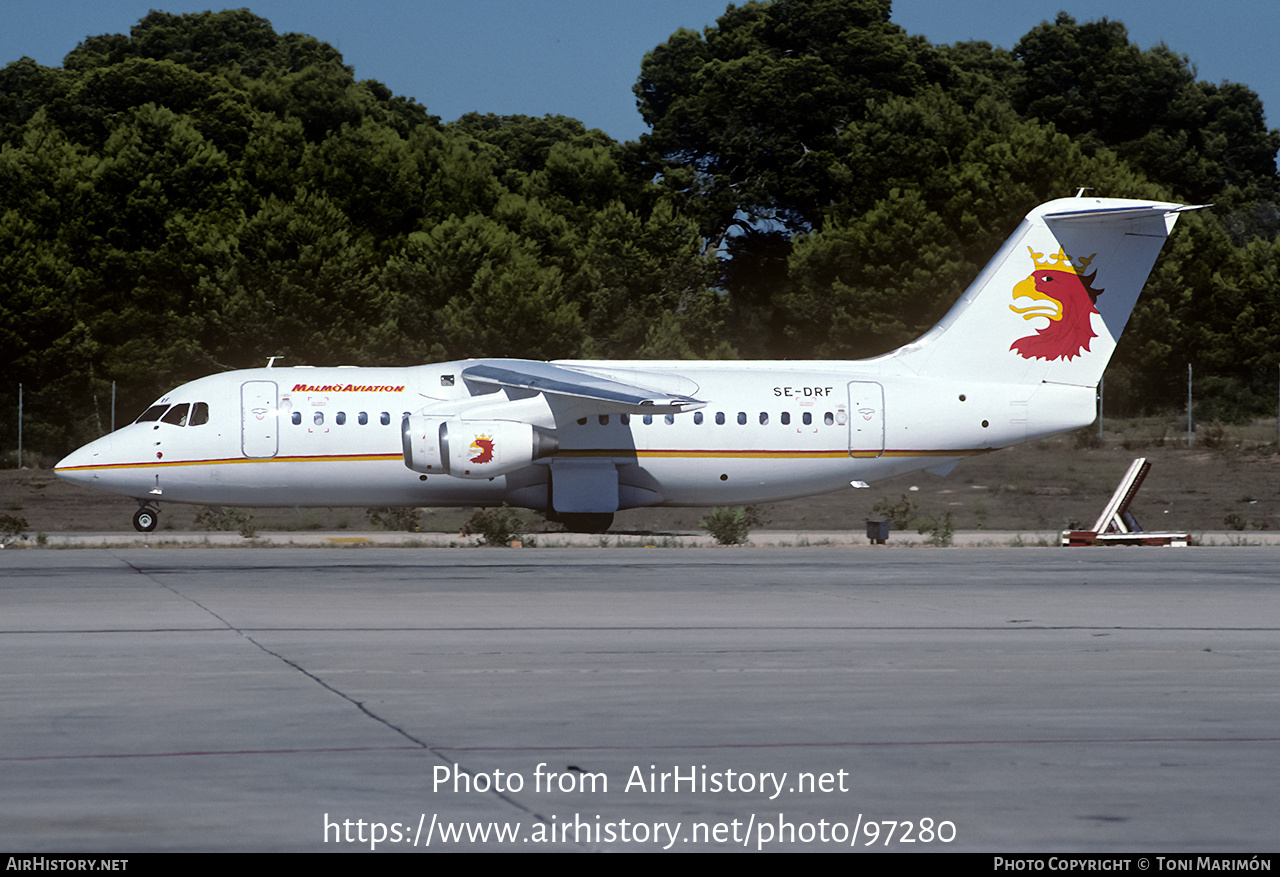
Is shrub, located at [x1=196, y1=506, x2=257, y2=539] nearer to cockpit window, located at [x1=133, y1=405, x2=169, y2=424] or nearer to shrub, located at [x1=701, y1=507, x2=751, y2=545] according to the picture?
cockpit window, located at [x1=133, y1=405, x2=169, y2=424]

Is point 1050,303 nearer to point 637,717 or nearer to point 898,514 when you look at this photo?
point 898,514

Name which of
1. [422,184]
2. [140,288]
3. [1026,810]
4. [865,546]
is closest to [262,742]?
[1026,810]

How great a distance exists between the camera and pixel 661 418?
1171 inches

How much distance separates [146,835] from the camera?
7.12 m

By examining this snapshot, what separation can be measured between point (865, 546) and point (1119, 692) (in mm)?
17821

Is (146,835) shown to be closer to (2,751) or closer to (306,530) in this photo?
(2,751)

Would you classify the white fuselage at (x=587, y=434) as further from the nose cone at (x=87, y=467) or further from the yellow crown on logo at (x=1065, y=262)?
the yellow crown on logo at (x=1065, y=262)

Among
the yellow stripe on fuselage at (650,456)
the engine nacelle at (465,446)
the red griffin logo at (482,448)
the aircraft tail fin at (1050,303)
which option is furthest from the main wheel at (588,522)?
the aircraft tail fin at (1050,303)

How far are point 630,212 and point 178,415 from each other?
42.9 metres

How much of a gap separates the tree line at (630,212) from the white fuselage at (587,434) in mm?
24000

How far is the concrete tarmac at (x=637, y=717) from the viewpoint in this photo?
7363mm

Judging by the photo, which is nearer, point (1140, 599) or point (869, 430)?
point (1140, 599)

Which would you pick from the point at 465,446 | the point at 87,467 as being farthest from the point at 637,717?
the point at 87,467

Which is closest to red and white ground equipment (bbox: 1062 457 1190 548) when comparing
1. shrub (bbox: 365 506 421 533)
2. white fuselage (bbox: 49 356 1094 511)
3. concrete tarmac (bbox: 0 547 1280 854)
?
white fuselage (bbox: 49 356 1094 511)
